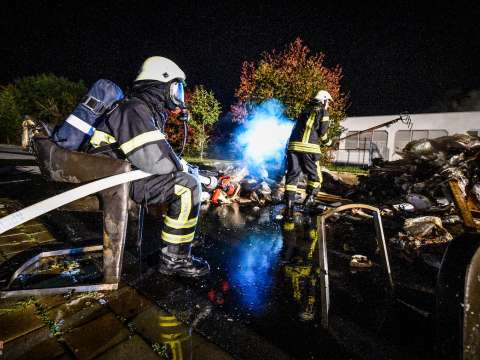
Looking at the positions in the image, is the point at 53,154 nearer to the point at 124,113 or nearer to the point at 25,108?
the point at 124,113

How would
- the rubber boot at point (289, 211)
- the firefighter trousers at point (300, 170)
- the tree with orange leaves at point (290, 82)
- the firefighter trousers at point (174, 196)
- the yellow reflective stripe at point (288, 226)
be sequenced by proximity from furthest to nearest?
the tree with orange leaves at point (290, 82)
the firefighter trousers at point (300, 170)
the rubber boot at point (289, 211)
the yellow reflective stripe at point (288, 226)
the firefighter trousers at point (174, 196)

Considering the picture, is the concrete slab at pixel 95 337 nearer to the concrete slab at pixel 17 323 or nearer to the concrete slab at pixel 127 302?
the concrete slab at pixel 127 302

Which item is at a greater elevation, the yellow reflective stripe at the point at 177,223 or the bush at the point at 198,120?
the bush at the point at 198,120

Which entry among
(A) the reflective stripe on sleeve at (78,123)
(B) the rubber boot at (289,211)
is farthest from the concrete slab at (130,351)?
(B) the rubber boot at (289,211)

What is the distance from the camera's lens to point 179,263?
253 cm

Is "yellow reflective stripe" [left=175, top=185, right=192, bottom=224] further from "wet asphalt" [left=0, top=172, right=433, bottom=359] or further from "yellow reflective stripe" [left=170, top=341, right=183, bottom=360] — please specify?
"yellow reflective stripe" [left=170, top=341, right=183, bottom=360]

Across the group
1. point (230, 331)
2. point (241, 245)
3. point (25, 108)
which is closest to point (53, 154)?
point (230, 331)

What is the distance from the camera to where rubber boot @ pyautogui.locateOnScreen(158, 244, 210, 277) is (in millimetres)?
2492

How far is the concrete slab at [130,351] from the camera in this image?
148 cm

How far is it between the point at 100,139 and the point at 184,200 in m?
0.91

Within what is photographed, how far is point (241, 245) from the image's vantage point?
136 inches

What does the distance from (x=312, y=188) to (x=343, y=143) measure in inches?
588

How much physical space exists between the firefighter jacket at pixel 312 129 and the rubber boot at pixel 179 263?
3.11 m

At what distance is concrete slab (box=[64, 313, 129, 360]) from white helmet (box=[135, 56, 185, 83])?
2009 millimetres
